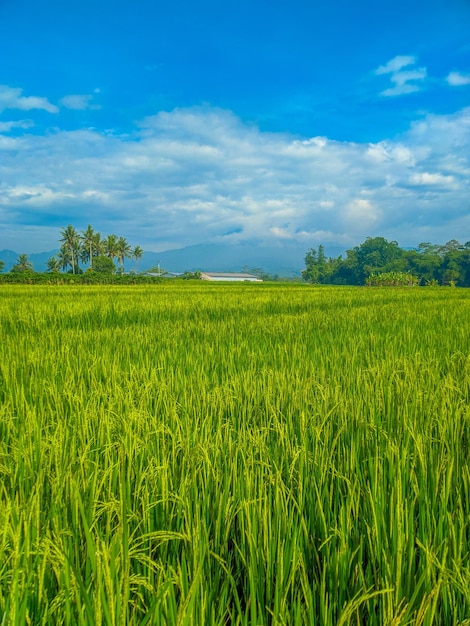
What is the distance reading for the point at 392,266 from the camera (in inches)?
3322

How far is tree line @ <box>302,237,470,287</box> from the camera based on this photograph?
213 ft

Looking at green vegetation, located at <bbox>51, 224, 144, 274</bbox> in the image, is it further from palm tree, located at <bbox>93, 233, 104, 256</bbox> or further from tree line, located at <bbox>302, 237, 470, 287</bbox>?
tree line, located at <bbox>302, 237, 470, 287</bbox>

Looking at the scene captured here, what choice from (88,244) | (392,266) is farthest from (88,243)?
(392,266)

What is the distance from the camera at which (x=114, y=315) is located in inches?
247

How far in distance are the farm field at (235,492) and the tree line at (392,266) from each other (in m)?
58.0

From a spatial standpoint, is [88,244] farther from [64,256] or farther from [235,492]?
[235,492]

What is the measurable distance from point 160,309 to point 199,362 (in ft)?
14.8

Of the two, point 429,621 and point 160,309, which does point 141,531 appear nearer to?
point 429,621

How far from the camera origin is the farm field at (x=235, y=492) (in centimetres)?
70

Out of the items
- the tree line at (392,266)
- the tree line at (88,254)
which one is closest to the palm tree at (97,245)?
the tree line at (88,254)

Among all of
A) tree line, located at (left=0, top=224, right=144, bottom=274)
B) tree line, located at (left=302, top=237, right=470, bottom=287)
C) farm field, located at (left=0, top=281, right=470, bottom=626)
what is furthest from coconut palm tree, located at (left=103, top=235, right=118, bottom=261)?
farm field, located at (left=0, top=281, right=470, bottom=626)

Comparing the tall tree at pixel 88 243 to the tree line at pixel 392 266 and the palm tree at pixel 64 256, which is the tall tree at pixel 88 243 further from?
the tree line at pixel 392 266

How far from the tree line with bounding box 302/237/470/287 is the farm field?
190 feet

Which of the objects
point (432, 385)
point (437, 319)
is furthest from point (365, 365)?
point (437, 319)
